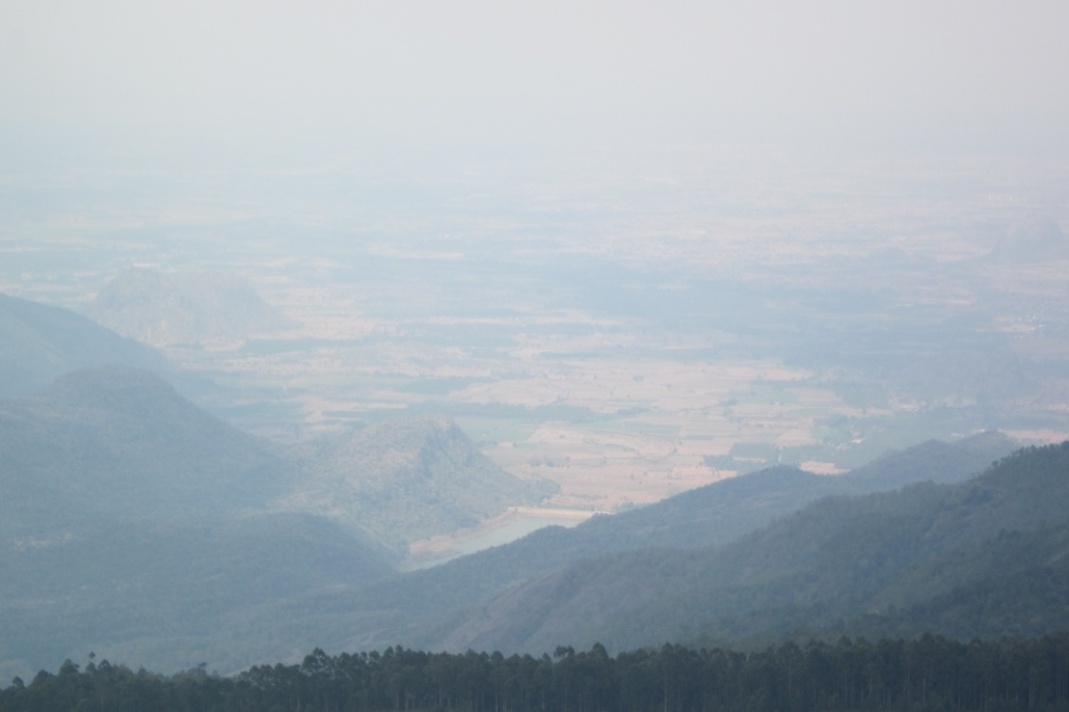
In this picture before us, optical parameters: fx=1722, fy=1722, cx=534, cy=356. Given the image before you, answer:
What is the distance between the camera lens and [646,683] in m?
51.7

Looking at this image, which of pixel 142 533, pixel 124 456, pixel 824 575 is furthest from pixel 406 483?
pixel 824 575

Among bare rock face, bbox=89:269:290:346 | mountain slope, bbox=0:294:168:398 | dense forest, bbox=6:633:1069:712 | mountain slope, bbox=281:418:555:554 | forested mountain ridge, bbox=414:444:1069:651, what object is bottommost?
dense forest, bbox=6:633:1069:712

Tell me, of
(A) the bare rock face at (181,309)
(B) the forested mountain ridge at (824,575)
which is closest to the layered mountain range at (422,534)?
(B) the forested mountain ridge at (824,575)

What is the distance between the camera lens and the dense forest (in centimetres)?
4906

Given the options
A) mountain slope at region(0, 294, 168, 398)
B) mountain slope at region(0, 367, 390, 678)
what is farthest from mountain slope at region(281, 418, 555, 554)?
mountain slope at region(0, 294, 168, 398)

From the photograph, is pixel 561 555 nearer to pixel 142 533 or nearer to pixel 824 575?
pixel 824 575

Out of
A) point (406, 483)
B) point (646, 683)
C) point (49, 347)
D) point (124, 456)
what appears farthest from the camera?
point (49, 347)

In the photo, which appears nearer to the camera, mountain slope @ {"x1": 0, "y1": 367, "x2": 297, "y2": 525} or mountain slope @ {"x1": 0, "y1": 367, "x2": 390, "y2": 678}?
mountain slope @ {"x1": 0, "y1": 367, "x2": 390, "y2": 678}

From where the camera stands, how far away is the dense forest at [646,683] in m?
49.1

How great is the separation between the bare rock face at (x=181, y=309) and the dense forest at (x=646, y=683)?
11216cm

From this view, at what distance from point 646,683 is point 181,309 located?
4932 inches

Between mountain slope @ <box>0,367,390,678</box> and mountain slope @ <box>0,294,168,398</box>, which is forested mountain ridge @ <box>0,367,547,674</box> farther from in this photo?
mountain slope @ <box>0,294,168,398</box>

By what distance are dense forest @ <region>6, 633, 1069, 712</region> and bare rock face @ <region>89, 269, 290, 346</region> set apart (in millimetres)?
112160

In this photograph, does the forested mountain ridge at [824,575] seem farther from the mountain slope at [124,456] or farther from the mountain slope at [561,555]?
the mountain slope at [124,456]
